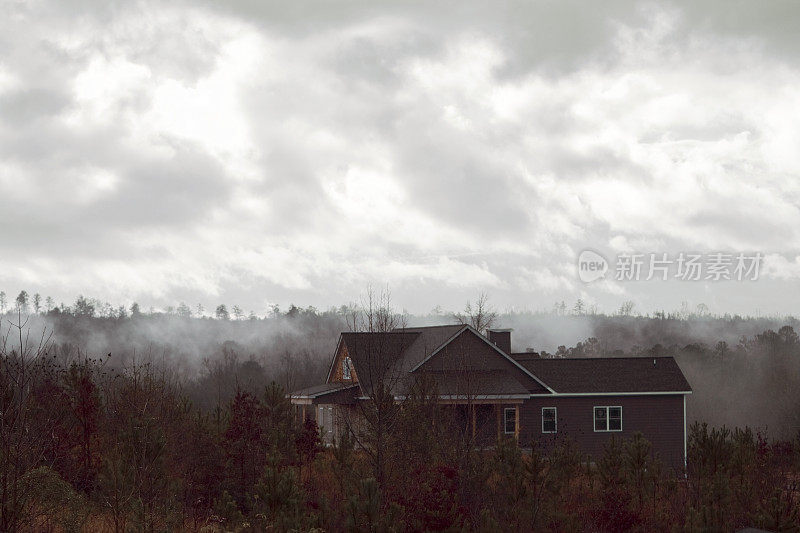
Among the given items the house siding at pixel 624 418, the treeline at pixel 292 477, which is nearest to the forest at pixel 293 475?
the treeline at pixel 292 477

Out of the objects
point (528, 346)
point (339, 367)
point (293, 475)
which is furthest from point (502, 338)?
point (528, 346)

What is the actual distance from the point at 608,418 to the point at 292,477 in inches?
852

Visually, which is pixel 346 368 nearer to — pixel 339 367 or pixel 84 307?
pixel 339 367

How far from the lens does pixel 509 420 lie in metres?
33.6

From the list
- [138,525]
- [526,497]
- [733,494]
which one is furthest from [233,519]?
[733,494]

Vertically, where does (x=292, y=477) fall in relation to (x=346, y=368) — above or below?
below

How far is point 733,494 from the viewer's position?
18719mm

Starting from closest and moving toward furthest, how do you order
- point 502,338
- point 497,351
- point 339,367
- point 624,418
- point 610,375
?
point 624,418 → point 610,375 → point 497,351 → point 502,338 → point 339,367

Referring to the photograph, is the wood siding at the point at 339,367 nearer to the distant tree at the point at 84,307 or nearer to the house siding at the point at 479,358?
the house siding at the point at 479,358

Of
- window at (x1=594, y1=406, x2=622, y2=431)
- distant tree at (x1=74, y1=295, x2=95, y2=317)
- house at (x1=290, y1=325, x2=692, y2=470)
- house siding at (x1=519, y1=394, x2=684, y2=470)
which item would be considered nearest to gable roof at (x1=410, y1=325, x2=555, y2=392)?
house at (x1=290, y1=325, x2=692, y2=470)

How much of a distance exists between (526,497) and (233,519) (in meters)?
6.22

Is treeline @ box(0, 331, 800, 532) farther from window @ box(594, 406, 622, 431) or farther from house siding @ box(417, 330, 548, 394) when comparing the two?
house siding @ box(417, 330, 548, 394)

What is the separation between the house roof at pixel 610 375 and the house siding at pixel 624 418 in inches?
16.4

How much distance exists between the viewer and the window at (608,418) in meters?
33.6
